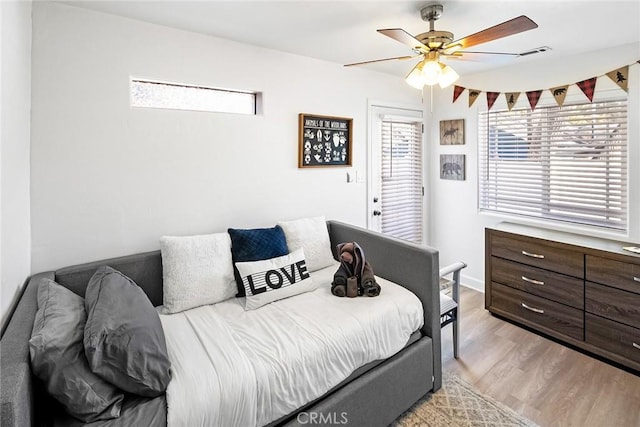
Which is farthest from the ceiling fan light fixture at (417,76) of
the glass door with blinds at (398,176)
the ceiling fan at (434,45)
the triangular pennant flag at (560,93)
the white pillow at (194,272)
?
the triangular pennant flag at (560,93)

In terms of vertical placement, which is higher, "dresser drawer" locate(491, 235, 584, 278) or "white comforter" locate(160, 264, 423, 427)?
"dresser drawer" locate(491, 235, 584, 278)

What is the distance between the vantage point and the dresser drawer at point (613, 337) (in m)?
2.35

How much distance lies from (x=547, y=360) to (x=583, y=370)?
A: 0.22 meters

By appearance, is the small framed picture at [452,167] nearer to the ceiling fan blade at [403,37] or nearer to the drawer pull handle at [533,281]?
the drawer pull handle at [533,281]

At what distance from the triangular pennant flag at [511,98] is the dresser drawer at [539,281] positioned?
1548 millimetres

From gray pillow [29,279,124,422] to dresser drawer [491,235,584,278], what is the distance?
3.06 m

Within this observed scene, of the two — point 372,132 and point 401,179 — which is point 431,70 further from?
point 401,179

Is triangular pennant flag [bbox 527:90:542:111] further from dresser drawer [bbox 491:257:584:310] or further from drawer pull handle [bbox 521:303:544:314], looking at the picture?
drawer pull handle [bbox 521:303:544:314]

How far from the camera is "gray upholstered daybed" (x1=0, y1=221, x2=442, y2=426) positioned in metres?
1.10

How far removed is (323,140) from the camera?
125 inches

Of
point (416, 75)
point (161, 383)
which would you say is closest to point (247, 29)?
point (416, 75)

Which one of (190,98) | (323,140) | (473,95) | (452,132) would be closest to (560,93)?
(473,95)

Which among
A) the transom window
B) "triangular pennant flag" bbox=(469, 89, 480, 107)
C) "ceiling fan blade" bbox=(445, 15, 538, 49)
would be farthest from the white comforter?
"triangular pennant flag" bbox=(469, 89, 480, 107)

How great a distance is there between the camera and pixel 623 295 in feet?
7.84
